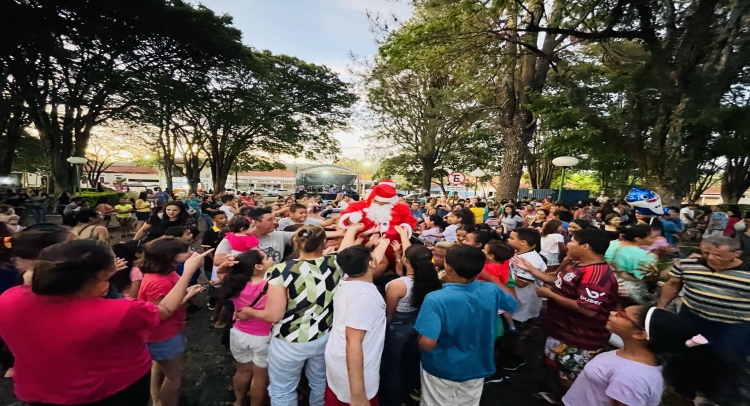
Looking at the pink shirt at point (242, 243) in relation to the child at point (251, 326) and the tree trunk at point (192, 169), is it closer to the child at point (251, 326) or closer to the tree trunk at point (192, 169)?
the child at point (251, 326)

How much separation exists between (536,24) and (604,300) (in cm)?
821

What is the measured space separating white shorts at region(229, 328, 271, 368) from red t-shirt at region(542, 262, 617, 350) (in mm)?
2339

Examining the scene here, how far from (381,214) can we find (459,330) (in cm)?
135

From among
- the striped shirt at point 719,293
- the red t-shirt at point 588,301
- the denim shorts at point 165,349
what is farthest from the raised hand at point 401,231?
the striped shirt at point 719,293

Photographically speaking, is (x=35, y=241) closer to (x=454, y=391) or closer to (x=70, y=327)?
(x=70, y=327)

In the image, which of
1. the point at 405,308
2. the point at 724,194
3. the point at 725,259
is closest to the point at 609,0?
the point at 725,259

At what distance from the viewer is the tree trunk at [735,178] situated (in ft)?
58.5

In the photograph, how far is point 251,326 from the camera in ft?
8.49

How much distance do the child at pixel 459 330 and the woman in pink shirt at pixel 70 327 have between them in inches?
57.7

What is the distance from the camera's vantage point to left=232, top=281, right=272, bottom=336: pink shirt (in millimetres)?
2518

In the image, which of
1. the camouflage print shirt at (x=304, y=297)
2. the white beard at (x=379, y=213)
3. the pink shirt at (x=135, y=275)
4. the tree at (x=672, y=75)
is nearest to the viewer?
the camouflage print shirt at (x=304, y=297)

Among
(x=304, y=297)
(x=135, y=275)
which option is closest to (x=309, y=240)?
(x=304, y=297)

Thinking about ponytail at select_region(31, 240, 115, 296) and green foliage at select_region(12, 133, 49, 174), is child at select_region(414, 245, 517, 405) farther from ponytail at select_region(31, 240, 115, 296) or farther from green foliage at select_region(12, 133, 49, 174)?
green foliage at select_region(12, 133, 49, 174)

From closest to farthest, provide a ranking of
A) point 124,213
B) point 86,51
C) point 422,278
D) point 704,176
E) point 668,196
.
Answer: point 422,278 < point 668,196 < point 124,213 < point 86,51 < point 704,176
